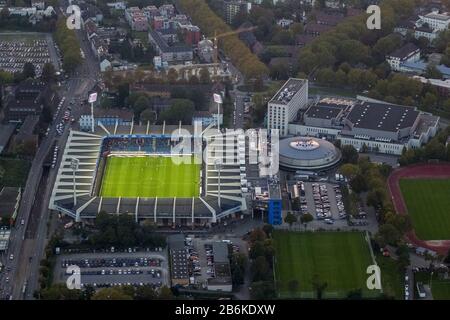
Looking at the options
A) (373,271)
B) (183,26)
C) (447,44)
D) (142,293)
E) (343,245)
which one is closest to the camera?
(142,293)

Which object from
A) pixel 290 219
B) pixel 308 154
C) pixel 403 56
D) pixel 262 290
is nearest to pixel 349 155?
pixel 308 154

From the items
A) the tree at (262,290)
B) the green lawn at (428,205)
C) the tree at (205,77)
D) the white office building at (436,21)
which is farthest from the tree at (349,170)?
the white office building at (436,21)

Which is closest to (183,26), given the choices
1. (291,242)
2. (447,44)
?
(447,44)

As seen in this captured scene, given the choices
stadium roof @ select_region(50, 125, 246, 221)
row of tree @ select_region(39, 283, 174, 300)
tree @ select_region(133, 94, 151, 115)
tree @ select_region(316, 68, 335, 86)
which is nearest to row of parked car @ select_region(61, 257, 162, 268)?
row of tree @ select_region(39, 283, 174, 300)

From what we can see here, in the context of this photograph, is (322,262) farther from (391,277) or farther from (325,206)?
(325,206)

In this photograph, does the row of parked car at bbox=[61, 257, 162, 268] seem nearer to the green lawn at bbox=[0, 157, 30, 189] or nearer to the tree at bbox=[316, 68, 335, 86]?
the green lawn at bbox=[0, 157, 30, 189]

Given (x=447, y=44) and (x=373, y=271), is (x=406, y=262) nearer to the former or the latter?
(x=373, y=271)
